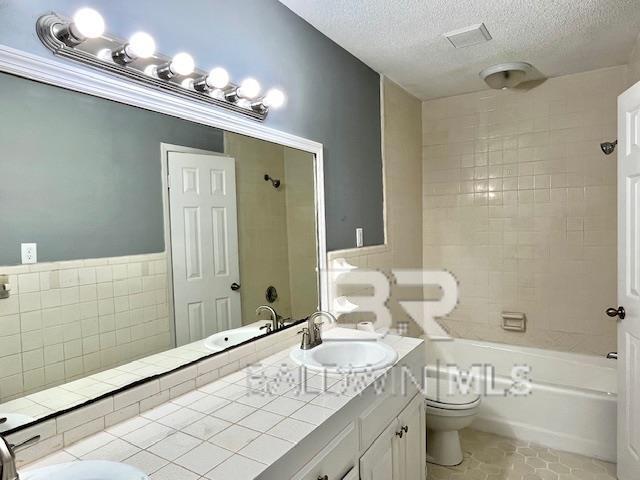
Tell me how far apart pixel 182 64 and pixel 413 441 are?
1826 millimetres

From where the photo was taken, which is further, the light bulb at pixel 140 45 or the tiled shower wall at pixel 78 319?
the light bulb at pixel 140 45

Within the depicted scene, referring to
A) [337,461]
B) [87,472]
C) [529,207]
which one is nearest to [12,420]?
[87,472]

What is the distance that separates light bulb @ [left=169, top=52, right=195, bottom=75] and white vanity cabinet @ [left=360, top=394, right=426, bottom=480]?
4.81ft

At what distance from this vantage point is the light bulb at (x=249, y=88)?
5.48 feet

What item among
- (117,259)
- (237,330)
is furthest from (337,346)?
(117,259)

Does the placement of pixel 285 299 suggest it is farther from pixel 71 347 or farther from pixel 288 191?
pixel 71 347

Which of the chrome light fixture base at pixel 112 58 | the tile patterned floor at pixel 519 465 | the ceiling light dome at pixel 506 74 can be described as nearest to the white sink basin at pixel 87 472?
the chrome light fixture base at pixel 112 58

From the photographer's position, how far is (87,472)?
0.97m

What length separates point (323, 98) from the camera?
224 centimetres

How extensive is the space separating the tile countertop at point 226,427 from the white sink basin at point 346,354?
5.6 inches

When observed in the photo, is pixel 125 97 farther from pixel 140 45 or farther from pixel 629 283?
pixel 629 283

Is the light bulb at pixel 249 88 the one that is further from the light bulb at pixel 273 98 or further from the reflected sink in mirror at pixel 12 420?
the reflected sink in mirror at pixel 12 420

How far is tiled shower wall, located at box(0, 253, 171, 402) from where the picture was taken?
1.06 metres

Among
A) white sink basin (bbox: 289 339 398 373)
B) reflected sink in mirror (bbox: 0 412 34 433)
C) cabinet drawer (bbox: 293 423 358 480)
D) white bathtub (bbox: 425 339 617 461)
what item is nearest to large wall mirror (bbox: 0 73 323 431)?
reflected sink in mirror (bbox: 0 412 34 433)
